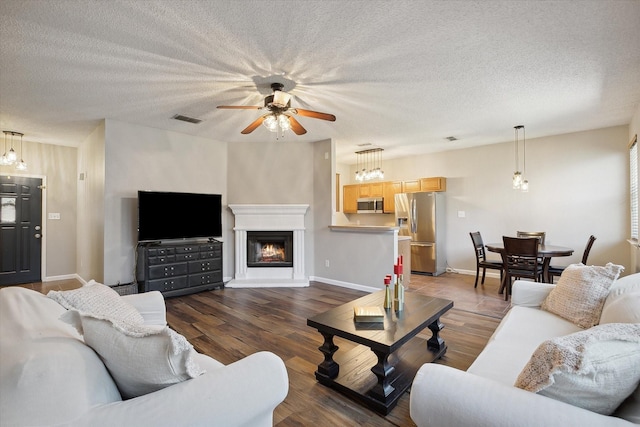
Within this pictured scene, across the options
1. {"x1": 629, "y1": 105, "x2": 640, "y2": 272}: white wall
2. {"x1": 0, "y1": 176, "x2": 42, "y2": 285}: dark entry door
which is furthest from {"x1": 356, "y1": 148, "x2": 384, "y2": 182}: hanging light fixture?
{"x1": 0, "y1": 176, "x2": 42, "y2": 285}: dark entry door

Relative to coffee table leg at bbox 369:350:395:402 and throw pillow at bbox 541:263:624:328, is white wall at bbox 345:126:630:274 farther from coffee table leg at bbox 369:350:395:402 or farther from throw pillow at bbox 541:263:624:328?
coffee table leg at bbox 369:350:395:402

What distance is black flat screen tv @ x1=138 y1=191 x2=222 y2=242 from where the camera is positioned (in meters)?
4.29

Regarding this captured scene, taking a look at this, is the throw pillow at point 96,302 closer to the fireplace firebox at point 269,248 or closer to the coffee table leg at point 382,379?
the coffee table leg at point 382,379

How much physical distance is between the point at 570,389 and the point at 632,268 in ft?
16.7

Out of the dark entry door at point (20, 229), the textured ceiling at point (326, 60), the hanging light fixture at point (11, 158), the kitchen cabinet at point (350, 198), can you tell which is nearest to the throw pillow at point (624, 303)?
the textured ceiling at point (326, 60)

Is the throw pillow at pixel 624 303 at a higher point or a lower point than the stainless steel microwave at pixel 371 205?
lower

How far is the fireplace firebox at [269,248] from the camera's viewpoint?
→ 5.41m

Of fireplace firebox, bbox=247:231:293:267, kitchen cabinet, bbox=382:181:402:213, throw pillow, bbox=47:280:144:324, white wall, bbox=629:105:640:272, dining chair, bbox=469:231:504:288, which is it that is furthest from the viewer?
kitchen cabinet, bbox=382:181:402:213

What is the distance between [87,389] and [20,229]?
21.5 feet

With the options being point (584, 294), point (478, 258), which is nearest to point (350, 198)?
point (478, 258)

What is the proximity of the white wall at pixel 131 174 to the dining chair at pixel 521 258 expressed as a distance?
4926 mm

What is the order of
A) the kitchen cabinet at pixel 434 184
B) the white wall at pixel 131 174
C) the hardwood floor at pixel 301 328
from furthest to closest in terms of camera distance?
the kitchen cabinet at pixel 434 184, the white wall at pixel 131 174, the hardwood floor at pixel 301 328

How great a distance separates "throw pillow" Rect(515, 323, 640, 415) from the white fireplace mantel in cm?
446

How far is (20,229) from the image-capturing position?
17.7 ft
